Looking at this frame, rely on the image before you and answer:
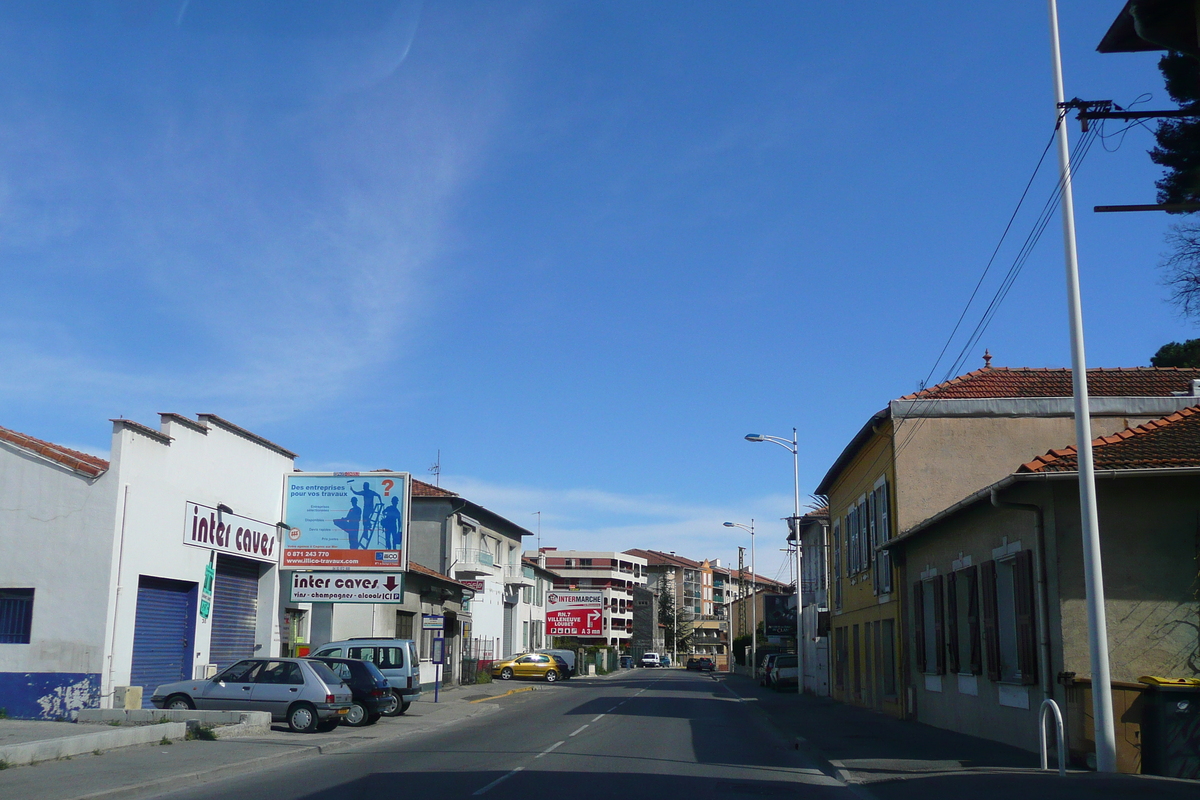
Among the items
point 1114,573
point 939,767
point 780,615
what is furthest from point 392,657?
point 780,615

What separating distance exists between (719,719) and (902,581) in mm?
5783

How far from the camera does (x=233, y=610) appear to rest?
2461cm

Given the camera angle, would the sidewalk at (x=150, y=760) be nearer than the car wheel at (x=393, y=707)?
Yes

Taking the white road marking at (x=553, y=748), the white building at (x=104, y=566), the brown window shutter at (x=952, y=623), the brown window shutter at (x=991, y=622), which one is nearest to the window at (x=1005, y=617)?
the brown window shutter at (x=991, y=622)

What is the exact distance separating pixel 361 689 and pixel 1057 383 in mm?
17844

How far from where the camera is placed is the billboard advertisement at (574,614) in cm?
6294

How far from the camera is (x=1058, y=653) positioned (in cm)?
1428

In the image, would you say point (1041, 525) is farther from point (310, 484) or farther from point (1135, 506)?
point (310, 484)

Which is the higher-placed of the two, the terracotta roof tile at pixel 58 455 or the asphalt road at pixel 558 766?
the terracotta roof tile at pixel 58 455

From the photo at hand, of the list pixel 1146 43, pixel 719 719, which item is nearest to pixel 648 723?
pixel 719 719

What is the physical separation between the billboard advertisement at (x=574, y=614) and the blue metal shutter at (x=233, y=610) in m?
38.4

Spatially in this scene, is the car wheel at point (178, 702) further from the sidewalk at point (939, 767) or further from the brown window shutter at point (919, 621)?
the brown window shutter at point (919, 621)

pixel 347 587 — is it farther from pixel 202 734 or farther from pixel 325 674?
pixel 202 734

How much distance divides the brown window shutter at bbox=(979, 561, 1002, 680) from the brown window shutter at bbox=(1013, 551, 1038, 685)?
1.07m
